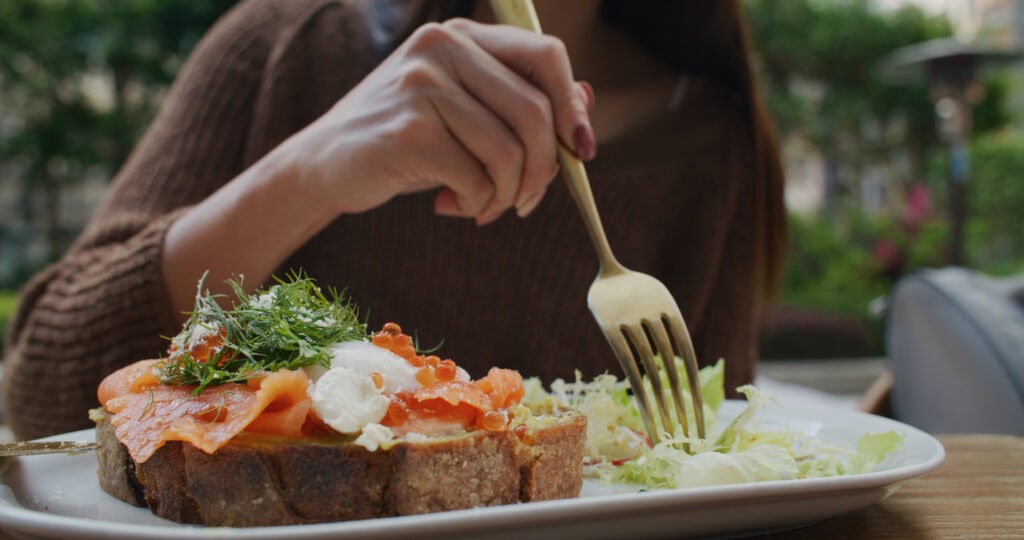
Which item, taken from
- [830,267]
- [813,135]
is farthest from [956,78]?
[813,135]

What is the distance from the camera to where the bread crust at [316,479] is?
698 millimetres

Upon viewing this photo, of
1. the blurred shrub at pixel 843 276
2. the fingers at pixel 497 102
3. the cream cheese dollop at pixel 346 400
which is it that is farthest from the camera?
the blurred shrub at pixel 843 276

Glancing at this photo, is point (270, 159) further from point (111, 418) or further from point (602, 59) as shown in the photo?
point (602, 59)

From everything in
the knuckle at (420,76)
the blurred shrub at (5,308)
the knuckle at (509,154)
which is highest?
the knuckle at (420,76)

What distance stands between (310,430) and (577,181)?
53 cm

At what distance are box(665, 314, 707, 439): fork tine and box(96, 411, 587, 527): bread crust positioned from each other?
34cm

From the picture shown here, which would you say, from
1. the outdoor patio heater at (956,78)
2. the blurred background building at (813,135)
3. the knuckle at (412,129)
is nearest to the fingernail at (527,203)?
the knuckle at (412,129)

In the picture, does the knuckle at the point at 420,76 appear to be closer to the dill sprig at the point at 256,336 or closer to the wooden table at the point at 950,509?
the dill sprig at the point at 256,336

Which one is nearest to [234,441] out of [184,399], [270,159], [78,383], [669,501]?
[184,399]

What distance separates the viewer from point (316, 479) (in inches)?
27.4

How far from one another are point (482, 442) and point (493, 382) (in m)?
0.08

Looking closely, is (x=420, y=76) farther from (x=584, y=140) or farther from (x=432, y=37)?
(x=584, y=140)

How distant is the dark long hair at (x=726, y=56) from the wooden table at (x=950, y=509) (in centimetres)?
115

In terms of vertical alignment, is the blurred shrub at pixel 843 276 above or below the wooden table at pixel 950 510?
below
